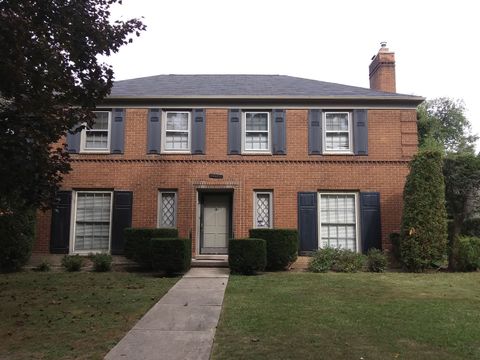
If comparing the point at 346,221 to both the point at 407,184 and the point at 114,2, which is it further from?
the point at 114,2

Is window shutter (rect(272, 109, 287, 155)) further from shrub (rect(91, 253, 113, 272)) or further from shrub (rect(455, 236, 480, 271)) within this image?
shrub (rect(91, 253, 113, 272))

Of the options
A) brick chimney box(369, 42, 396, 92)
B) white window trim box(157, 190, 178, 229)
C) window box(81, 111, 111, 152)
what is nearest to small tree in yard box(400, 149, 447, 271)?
brick chimney box(369, 42, 396, 92)

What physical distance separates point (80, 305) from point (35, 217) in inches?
218

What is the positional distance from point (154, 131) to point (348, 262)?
681cm

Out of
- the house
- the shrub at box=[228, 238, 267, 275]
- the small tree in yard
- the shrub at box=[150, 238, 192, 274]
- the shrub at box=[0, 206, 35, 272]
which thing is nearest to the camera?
the shrub at box=[150, 238, 192, 274]

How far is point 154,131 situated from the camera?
1379 centimetres

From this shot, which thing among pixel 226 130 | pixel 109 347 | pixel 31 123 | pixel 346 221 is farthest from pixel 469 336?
pixel 226 130

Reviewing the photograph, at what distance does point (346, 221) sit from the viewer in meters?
13.6

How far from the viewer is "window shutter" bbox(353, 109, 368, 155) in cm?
1364

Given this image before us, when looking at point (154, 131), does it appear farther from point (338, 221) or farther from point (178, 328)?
point (178, 328)

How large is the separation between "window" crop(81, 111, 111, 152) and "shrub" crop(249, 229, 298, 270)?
5.37m

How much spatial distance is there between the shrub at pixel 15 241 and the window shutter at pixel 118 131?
3.07 m

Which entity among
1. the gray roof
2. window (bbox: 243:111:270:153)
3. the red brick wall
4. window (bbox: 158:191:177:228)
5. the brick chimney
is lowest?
window (bbox: 158:191:177:228)

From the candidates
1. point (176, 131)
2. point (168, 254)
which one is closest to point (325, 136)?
point (176, 131)
